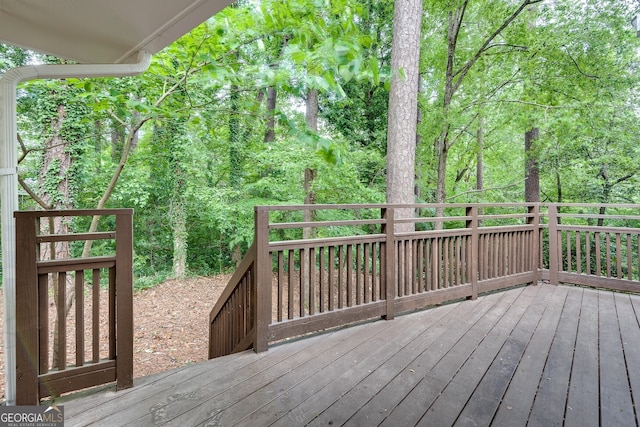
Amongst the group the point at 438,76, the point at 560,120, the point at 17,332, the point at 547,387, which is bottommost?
the point at 547,387

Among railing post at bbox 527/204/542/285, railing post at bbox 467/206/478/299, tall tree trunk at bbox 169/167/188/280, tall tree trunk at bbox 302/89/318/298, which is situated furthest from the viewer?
tall tree trunk at bbox 169/167/188/280

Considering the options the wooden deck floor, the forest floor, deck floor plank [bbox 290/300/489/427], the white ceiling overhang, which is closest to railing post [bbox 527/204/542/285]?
the wooden deck floor

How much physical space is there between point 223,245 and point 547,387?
877 cm

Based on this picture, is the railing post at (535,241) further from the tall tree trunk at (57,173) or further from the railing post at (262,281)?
the tall tree trunk at (57,173)

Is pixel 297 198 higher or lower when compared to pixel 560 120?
lower

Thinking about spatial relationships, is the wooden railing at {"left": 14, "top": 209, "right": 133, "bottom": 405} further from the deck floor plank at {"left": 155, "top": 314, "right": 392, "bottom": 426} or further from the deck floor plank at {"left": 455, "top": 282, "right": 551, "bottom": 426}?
the deck floor plank at {"left": 455, "top": 282, "right": 551, "bottom": 426}

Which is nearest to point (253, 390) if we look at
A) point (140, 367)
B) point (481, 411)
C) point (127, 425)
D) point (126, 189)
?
point (127, 425)

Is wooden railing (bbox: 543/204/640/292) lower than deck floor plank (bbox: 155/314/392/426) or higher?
higher

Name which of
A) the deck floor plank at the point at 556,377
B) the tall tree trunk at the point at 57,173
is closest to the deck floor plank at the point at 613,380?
the deck floor plank at the point at 556,377

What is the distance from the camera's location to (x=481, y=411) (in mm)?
1662

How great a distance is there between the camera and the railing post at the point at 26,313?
63.9 inches

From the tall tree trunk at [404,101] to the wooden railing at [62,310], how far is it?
3209 mm

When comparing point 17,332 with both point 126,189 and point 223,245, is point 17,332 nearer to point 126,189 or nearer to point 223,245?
point 126,189

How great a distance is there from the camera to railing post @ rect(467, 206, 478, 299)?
11.6ft
